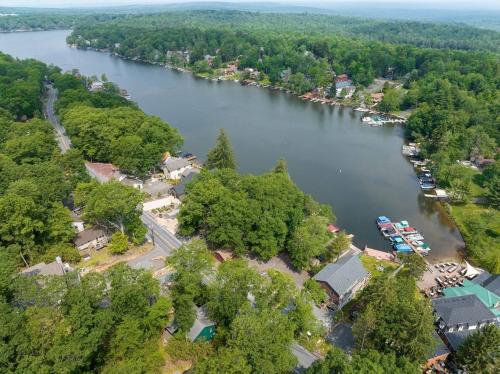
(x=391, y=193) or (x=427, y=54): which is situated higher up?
(x=427, y=54)

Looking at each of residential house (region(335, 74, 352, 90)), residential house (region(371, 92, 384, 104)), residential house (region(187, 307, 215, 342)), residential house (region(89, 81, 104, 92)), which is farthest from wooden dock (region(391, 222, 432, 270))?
residential house (region(89, 81, 104, 92))

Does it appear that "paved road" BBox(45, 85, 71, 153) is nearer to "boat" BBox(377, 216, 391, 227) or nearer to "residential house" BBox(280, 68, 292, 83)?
"boat" BBox(377, 216, 391, 227)

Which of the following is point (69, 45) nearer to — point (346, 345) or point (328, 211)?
point (328, 211)

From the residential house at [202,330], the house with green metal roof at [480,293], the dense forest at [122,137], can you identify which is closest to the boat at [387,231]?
the house with green metal roof at [480,293]

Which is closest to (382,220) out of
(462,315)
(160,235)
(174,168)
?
(462,315)

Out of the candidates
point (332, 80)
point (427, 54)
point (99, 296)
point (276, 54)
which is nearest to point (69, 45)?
point (276, 54)

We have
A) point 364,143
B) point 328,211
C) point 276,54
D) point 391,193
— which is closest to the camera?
point 328,211

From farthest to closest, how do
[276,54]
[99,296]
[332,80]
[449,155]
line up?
[276,54], [332,80], [449,155], [99,296]
